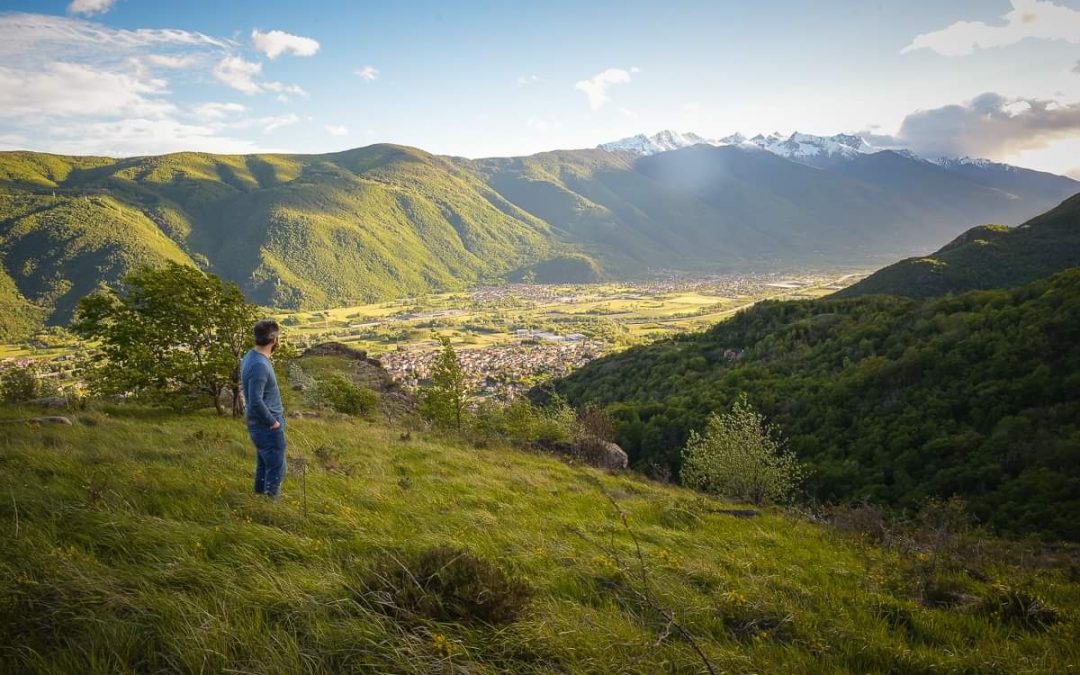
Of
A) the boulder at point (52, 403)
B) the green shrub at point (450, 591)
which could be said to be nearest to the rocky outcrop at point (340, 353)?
the boulder at point (52, 403)

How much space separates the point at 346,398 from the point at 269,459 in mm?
24158

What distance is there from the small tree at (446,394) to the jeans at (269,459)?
23877mm

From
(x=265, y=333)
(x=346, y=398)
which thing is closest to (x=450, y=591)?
(x=265, y=333)

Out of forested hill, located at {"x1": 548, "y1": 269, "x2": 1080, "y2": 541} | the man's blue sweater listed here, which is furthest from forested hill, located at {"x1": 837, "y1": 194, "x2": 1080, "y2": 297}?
the man's blue sweater

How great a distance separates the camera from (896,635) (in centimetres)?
493

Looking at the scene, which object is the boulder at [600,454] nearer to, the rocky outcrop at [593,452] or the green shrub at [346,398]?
the rocky outcrop at [593,452]

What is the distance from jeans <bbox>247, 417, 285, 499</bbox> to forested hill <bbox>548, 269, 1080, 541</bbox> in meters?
27.4

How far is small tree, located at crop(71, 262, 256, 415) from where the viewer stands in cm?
1541

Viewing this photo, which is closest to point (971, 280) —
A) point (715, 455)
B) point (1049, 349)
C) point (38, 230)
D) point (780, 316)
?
point (780, 316)

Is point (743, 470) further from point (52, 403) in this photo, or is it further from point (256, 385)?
point (52, 403)

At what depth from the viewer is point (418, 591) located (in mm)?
3850

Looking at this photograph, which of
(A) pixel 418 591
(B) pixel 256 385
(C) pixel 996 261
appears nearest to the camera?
(A) pixel 418 591

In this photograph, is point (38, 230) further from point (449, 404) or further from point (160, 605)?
point (160, 605)

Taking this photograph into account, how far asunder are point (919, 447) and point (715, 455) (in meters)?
16.3
